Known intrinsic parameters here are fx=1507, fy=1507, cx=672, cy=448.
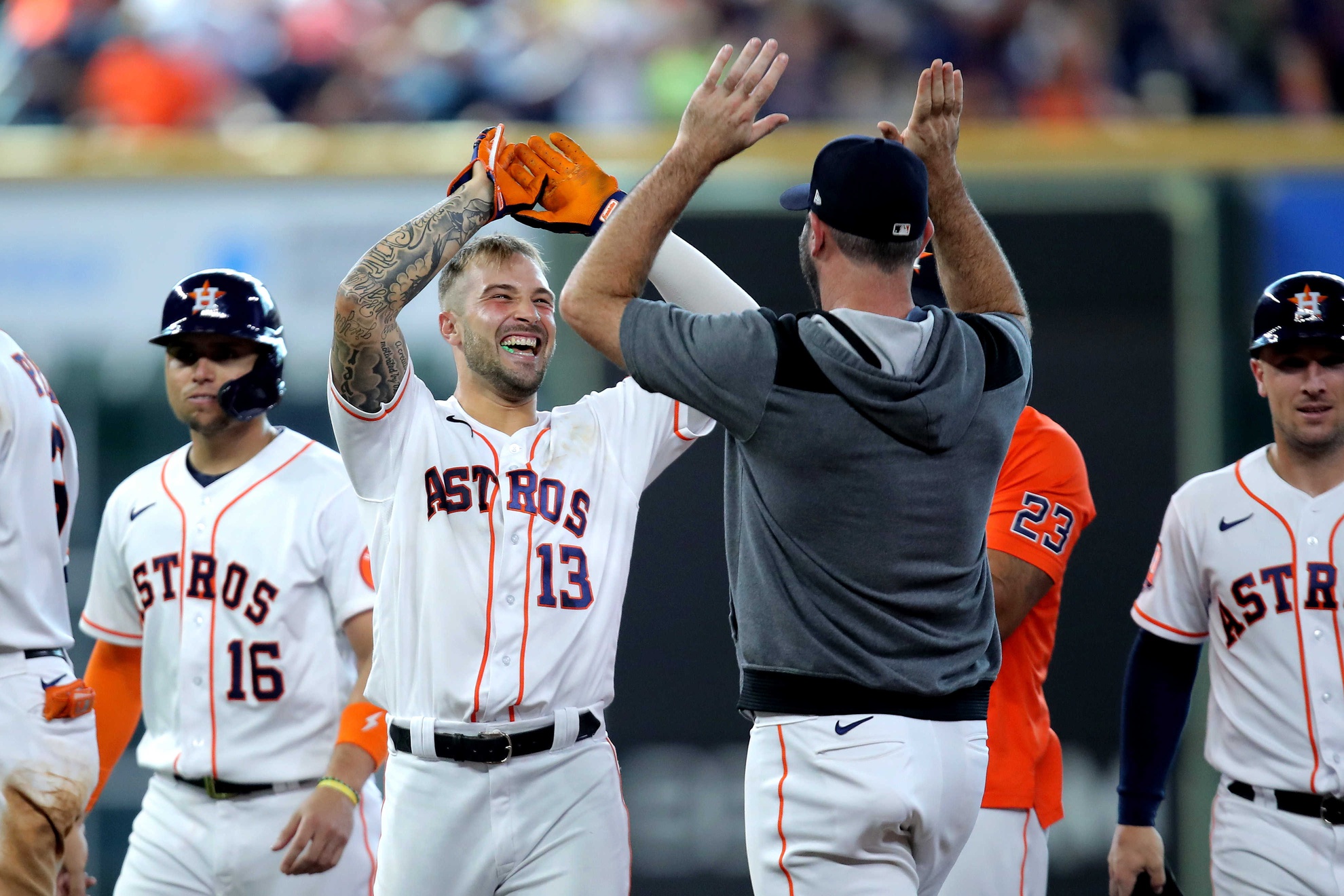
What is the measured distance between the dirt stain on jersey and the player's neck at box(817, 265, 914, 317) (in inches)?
85.3

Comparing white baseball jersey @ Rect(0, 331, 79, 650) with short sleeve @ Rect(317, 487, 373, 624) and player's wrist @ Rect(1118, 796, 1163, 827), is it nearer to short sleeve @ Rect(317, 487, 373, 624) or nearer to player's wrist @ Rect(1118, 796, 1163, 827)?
short sleeve @ Rect(317, 487, 373, 624)

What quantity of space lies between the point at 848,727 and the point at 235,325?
2284mm

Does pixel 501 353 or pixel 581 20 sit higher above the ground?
pixel 581 20

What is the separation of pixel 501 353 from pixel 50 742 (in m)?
1.42

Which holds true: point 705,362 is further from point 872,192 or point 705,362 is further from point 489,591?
point 489,591

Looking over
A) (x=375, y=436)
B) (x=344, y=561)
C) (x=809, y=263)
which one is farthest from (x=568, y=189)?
(x=344, y=561)

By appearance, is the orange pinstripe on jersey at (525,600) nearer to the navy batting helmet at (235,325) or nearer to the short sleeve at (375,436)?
the short sleeve at (375,436)

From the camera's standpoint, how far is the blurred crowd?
8.62 m

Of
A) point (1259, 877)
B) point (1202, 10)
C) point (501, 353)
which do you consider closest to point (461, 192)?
point (501, 353)

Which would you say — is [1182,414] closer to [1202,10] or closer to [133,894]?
[1202,10]

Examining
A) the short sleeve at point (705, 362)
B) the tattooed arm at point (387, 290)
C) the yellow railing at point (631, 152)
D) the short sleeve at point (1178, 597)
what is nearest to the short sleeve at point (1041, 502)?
the short sleeve at point (1178, 597)

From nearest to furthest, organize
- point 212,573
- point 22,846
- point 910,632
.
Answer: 1. point 910,632
2. point 22,846
3. point 212,573

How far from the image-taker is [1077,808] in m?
7.22

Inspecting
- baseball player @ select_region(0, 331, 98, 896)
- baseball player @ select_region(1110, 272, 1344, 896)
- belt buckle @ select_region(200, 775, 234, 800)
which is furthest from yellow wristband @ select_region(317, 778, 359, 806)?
baseball player @ select_region(1110, 272, 1344, 896)
